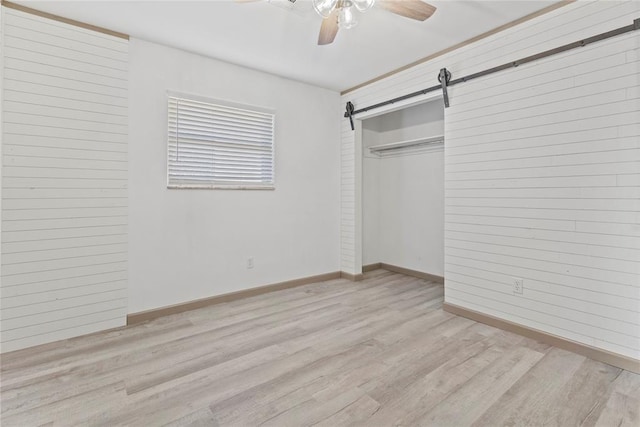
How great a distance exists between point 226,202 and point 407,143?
2706mm

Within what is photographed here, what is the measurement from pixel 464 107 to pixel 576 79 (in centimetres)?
87

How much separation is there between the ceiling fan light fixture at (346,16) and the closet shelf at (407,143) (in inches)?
94.1

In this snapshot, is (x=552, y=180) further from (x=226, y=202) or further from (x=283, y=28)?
(x=226, y=202)

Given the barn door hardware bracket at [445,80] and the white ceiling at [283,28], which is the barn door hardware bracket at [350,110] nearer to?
the white ceiling at [283,28]

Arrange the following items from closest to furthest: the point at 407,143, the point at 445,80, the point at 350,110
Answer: the point at 445,80 → the point at 350,110 → the point at 407,143

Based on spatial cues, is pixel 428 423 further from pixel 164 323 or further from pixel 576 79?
pixel 576 79

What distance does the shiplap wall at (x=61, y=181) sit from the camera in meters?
2.35

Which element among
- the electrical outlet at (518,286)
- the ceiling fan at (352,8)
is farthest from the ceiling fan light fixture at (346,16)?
the electrical outlet at (518,286)

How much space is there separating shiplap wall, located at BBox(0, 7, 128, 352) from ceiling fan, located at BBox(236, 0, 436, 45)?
1.73m

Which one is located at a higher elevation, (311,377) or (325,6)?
(325,6)

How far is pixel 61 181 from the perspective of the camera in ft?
8.29

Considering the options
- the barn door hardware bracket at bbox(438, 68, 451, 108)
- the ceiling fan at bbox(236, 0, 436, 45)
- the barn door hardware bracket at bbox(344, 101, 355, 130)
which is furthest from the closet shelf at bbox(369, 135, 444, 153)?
the ceiling fan at bbox(236, 0, 436, 45)

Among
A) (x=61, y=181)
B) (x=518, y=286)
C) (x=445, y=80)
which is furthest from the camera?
(x=445, y=80)

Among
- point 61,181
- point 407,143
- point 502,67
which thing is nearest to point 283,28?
point 502,67
